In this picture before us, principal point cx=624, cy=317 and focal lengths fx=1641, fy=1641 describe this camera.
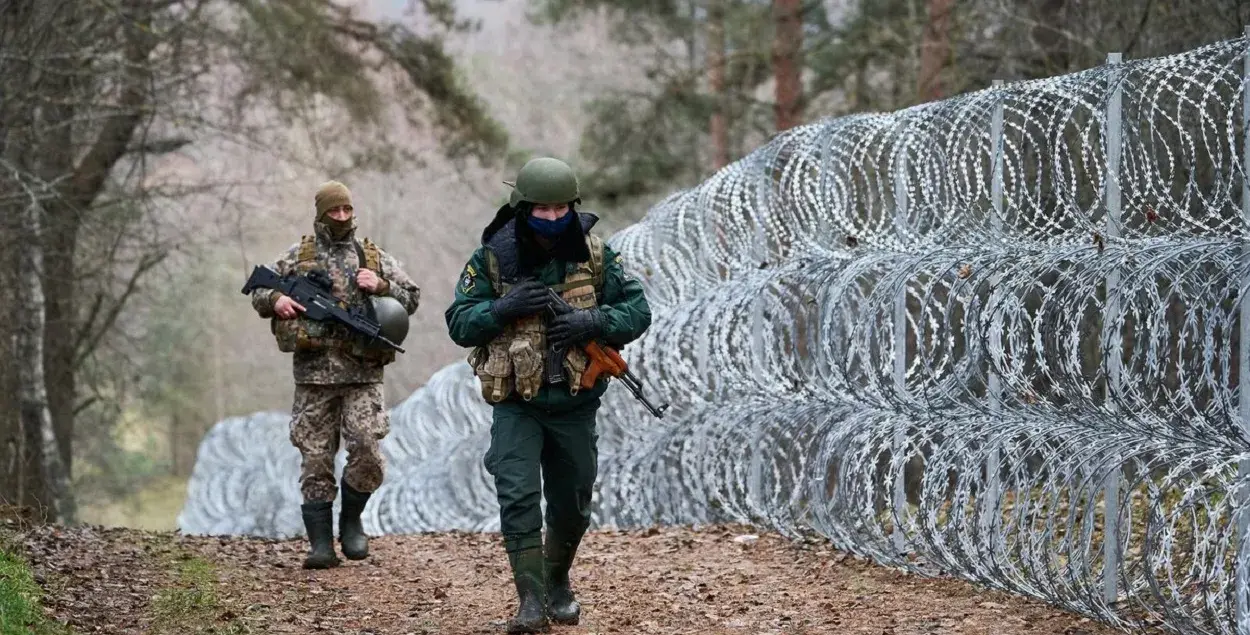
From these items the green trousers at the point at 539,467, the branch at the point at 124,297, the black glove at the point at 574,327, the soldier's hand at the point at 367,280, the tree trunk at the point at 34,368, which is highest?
the branch at the point at 124,297

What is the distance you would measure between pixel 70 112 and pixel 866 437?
38.1ft

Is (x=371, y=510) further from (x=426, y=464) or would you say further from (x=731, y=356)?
(x=731, y=356)

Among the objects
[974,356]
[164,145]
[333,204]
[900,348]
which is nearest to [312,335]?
[333,204]

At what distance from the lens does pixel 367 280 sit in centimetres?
785

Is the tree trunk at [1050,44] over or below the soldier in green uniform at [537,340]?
over

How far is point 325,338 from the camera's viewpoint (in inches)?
306

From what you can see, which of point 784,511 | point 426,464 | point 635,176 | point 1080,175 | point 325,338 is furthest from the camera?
point 635,176

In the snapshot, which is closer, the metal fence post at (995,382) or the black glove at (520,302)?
the black glove at (520,302)

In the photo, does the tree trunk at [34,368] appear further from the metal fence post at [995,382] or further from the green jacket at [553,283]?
the metal fence post at [995,382]

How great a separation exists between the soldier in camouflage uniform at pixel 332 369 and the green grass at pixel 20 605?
1684mm

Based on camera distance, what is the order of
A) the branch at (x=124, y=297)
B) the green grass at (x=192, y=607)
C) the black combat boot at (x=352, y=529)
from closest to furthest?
the green grass at (x=192, y=607) → the black combat boot at (x=352, y=529) → the branch at (x=124, y=297)

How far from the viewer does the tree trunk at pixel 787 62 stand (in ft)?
61.5

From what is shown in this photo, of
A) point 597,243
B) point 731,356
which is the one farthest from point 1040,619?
point 731,356

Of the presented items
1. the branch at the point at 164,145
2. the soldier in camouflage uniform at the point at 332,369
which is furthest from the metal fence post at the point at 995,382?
the branch at the point at 164,145
